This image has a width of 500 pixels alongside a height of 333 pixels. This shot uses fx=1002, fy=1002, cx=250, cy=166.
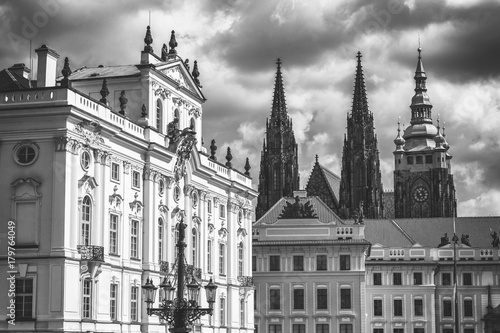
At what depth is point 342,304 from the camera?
8975 centimetres

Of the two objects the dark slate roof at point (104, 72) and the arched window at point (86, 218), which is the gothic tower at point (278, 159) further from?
the arched window at point (86, 218)

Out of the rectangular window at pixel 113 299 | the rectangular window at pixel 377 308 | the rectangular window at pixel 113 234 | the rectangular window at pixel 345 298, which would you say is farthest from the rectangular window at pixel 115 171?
the rectangular window at pixel 377 308

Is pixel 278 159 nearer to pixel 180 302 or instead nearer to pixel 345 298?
pixel 345 298

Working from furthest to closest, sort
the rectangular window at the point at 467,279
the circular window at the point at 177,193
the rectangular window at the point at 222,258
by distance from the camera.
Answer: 1. the rectangular window at the point at 467,279
2. the rectangular window at the point at 222,258
3. the circular window at the point at 177,193

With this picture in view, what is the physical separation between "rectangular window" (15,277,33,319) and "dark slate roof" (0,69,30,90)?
11536 mm

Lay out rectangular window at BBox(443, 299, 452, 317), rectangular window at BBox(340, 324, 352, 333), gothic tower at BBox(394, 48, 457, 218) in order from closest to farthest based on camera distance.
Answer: rectangular window at BBox(340, 324, 352, 333)
rectangular window at BBox(443, 299, 452, 317)
gothic tower at BBox(394, 48, 457, 218)

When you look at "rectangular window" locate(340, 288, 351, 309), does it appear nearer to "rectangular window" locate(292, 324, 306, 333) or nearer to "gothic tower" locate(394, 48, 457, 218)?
"rectangular window" locate(292, 324, 306, 333)

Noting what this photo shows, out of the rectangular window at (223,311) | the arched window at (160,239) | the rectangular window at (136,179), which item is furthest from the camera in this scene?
the rectangular window at (223,311)

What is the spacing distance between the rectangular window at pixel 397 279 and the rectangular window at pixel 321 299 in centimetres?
861

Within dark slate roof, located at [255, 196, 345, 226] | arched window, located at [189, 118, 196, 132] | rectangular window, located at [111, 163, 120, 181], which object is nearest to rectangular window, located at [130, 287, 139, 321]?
rectangular window, located at [111, 163, 120, 181]

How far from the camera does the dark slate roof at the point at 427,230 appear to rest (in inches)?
3939

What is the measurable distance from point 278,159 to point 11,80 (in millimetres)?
82130

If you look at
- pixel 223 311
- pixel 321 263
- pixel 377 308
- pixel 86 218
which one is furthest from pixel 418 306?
pixel 86 218

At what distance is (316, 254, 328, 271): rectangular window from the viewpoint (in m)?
90.5
